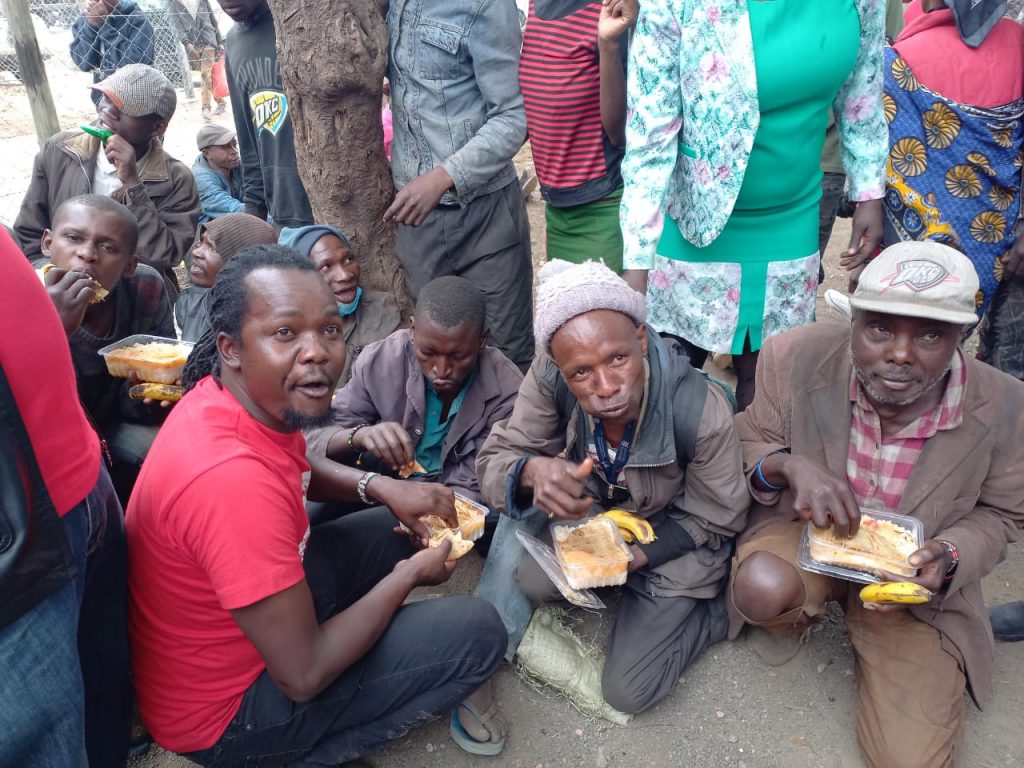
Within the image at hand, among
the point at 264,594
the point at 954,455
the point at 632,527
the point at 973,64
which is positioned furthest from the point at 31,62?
the point at 954,455

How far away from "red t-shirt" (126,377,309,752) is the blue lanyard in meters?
0.98

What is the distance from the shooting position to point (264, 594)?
1839 millimetres

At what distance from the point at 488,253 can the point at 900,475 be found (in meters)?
1.96

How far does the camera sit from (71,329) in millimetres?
2494

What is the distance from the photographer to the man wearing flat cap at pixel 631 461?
7.79ft

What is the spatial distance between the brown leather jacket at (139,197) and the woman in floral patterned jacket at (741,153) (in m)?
2.73

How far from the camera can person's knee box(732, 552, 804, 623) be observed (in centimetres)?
246

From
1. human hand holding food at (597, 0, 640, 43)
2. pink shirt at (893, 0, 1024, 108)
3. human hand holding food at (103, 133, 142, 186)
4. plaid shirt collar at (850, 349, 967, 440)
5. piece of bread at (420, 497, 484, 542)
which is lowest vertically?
piece of bread at (420, 497, 484, 542)

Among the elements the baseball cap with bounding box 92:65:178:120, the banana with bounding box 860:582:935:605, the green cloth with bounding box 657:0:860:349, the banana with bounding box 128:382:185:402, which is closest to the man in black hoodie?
the baseball cap with bounding box 92:65:178:120

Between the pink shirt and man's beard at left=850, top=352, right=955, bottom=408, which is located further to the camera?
the pink shirt

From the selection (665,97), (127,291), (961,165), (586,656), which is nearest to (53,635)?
(586,656)

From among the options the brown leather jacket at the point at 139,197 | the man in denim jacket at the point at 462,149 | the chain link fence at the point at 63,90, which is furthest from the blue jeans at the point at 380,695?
the chain link fence at the point at 63,90

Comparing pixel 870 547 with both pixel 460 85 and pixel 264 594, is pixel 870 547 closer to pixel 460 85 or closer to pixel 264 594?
pixel 264 594

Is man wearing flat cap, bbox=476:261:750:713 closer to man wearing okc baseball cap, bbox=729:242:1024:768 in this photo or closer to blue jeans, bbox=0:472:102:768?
man wearing okc baseball cap, bbox=729:242:1024:768
